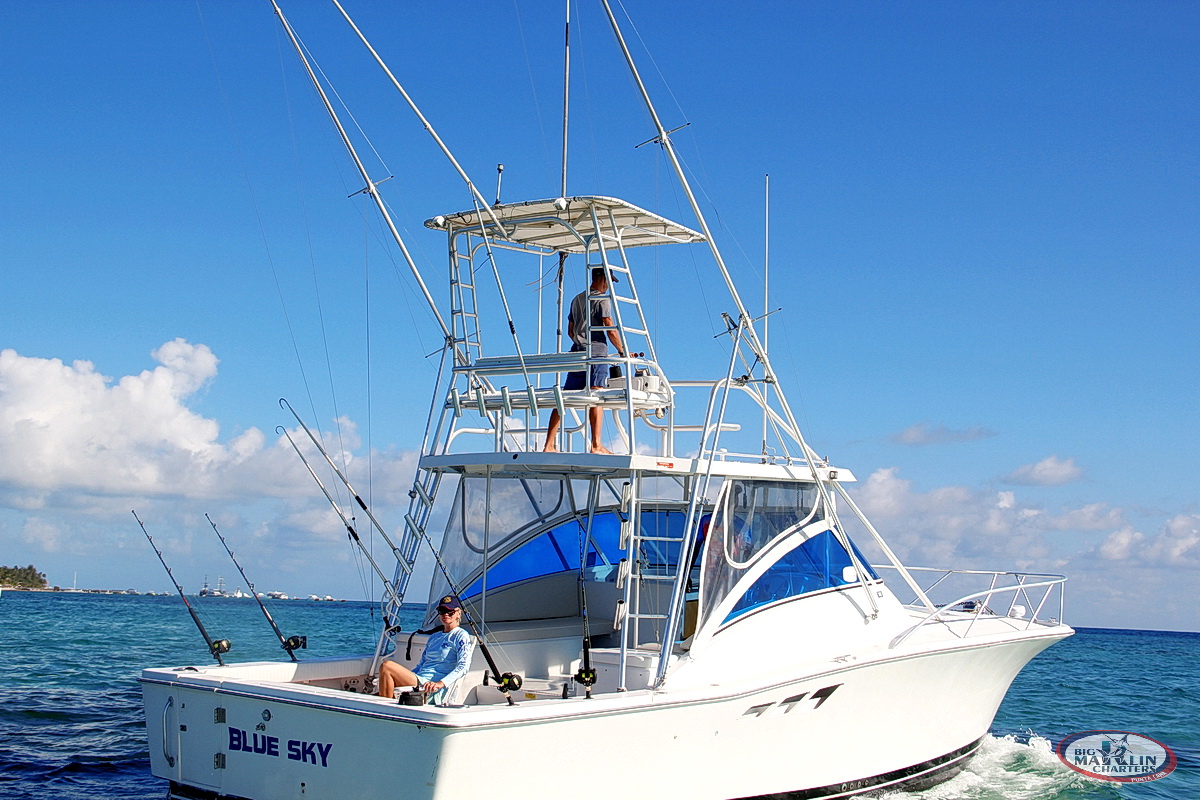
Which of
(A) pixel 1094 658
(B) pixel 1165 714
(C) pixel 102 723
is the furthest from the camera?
(A) pixel 1094 658

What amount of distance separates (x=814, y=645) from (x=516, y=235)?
4376 mm

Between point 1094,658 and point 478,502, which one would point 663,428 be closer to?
point 478,502

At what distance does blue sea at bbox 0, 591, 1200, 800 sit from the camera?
37.3 feet

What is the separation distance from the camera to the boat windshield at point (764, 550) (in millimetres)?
8875

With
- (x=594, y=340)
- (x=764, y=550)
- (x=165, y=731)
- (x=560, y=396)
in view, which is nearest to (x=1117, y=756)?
(x=764, y=550)

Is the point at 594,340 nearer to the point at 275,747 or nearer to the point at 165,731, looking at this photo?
the point at 275,747

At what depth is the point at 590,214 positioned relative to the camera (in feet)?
29.8

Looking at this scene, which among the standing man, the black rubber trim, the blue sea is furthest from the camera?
the blue sea

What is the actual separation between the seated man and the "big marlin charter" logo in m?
9.67

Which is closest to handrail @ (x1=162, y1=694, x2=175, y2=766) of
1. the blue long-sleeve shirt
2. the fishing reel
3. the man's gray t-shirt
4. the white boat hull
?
the white boat hull

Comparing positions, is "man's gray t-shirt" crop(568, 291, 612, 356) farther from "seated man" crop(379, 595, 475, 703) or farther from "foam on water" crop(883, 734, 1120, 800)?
"foam on water" crop(883, 734, 1120, 800)

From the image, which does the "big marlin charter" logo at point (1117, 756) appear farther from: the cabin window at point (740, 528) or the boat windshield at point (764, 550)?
the cabin window at point (740, 528)

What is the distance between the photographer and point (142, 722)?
47.3 ft

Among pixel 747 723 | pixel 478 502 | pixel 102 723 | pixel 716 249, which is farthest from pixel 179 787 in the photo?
pixel 102 723
